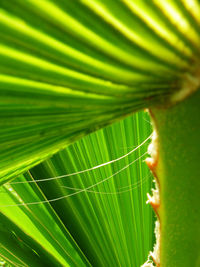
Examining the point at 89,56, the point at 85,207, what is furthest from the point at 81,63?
the point at 85,207

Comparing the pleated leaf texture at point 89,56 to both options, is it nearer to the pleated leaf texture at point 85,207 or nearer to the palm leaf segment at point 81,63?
the palm leaf segment at point 81,63

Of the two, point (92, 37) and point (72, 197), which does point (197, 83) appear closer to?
point (92, 37)

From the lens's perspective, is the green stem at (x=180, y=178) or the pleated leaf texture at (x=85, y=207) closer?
the green stem at (x=180, y=178)

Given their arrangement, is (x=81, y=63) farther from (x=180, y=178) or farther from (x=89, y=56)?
(x=180, y=178)

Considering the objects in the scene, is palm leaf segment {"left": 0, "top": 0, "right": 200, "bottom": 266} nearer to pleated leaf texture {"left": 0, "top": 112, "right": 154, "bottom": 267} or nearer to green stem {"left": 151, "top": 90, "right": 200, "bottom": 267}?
green stem {"left": 151, "top": 90, "right": 200, "bottom": 267}

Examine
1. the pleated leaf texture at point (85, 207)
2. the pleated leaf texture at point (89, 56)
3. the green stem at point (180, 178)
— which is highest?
the pleated leaf texture at point (85, 207)

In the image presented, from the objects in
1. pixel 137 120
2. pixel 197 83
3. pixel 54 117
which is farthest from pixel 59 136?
pixel 137 120

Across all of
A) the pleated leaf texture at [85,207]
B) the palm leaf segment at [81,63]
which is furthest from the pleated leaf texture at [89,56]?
the pleated leaf texture at [85,207]
